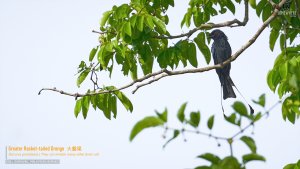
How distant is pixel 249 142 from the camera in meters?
1.84

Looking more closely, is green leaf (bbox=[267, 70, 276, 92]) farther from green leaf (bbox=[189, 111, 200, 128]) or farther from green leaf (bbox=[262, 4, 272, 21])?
green leaf (bbox=[189, 111, 200, 128])

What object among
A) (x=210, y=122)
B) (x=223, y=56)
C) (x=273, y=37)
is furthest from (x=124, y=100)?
(x=210, y=122)

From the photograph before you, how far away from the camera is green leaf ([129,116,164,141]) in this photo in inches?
70.7

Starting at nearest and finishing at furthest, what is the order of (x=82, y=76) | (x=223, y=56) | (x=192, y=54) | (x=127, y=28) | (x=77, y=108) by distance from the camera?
(x=127, y=28)
(x=192, y=54)
(x=77, y=108)
(x=82, y=76)
(x=223, y=56)

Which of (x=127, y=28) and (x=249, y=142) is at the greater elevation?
(x=127, y=28)

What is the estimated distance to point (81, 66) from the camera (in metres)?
5.56

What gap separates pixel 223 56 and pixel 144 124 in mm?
5460

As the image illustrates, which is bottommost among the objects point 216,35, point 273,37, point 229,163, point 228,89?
point 229,163

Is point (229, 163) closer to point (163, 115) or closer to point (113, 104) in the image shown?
point (163, 115)

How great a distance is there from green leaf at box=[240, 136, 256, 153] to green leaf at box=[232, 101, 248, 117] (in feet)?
0.29

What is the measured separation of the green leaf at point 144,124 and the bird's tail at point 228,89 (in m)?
4.79

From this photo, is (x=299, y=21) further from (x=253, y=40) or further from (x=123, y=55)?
(x=123, y=55)

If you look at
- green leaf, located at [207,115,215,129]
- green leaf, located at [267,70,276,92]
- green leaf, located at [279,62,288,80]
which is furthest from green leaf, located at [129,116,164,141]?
green leaf, located at [267,70,276,92]

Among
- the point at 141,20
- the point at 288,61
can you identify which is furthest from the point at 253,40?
the point at 141,20
